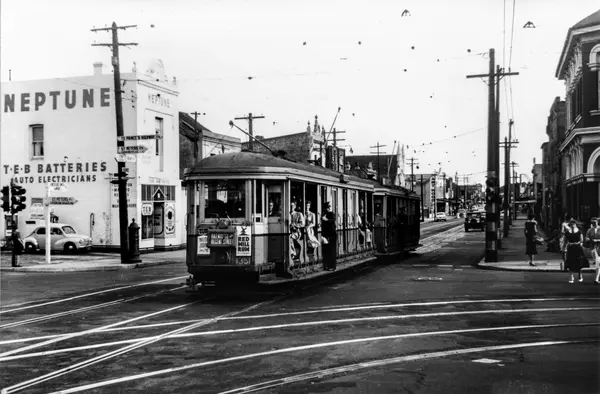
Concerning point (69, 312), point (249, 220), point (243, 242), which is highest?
point (249, 220)

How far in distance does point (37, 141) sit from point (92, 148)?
3242 mm

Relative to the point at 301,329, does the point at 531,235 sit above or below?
above

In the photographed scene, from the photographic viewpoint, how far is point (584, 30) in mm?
26297

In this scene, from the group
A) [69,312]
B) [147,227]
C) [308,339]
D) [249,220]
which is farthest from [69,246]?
[308,339]

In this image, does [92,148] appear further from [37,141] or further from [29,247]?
[29,247]

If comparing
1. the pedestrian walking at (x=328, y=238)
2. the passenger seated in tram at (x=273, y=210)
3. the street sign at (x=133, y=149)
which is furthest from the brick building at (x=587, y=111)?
the street sign at (x=133, y=149)

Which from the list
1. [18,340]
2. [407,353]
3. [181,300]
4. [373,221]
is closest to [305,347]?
[407,353]

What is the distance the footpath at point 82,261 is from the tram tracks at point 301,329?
40.5ft

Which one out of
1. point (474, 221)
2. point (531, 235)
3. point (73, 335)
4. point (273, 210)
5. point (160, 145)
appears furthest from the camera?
point (474, 221)

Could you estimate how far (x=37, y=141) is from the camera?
33.4 meters

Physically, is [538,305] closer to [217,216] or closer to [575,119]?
[217,216]

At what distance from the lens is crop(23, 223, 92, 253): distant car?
31.0 m

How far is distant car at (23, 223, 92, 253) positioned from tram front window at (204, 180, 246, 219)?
18.8 m

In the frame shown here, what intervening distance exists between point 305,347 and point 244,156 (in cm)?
666
